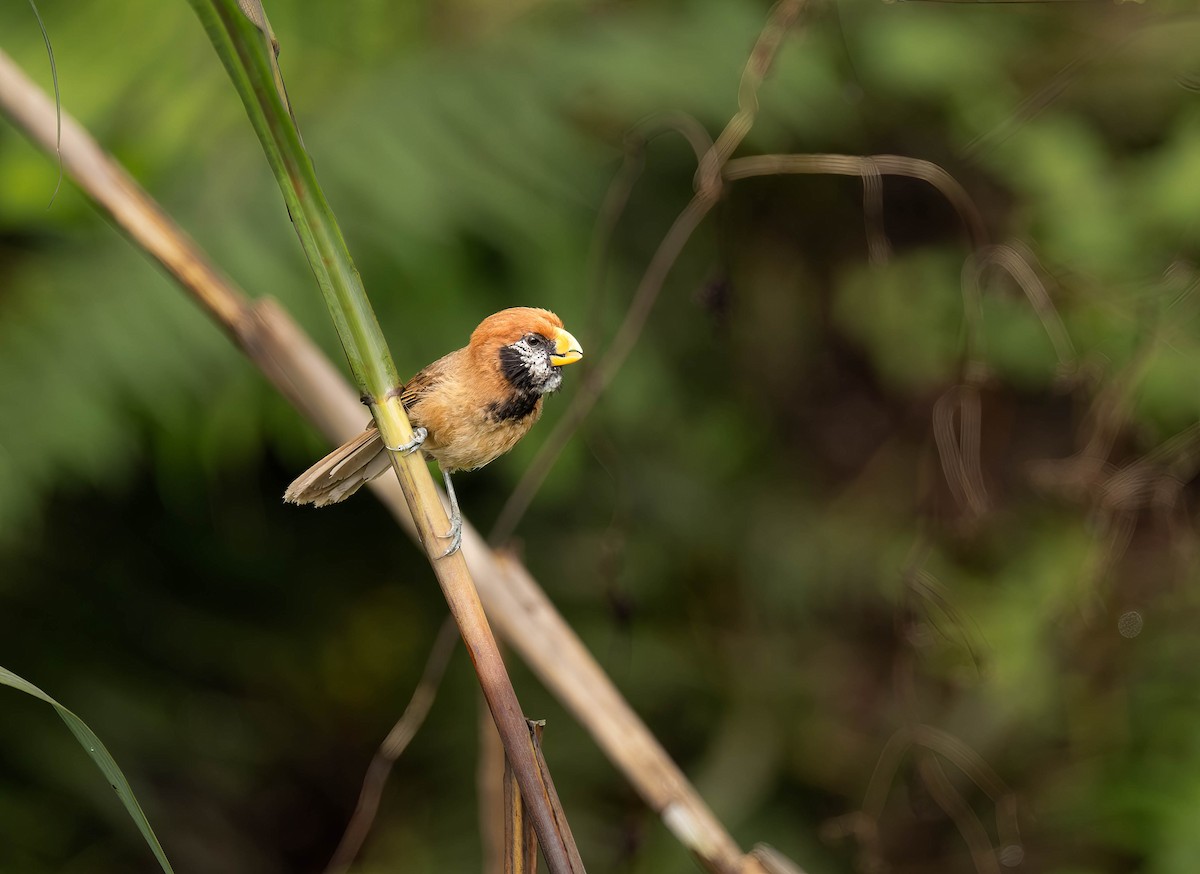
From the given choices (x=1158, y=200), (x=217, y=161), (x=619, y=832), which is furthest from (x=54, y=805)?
(x=1158, y=200)

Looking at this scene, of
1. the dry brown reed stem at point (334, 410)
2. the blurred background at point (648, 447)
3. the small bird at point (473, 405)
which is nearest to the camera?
the small bird at point (473, 405)

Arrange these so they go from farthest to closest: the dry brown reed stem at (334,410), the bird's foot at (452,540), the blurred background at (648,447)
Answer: the blurred background at (648,447)
the dry brown reed stem at (334,410)
the bird's foot at (452,540)

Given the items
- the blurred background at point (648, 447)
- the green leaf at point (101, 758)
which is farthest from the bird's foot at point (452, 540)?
the blurred background at point (648, 447)

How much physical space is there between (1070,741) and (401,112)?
2.19 metres

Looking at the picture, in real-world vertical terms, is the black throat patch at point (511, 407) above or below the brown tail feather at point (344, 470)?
below

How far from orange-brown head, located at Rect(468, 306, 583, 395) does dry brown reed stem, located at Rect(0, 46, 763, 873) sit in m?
0.40

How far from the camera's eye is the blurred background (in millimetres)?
2223

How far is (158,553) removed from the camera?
2.66 m

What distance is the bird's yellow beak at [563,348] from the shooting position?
821 mm

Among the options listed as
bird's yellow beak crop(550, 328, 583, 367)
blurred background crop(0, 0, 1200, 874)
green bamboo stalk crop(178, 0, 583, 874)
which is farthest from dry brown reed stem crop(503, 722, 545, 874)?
blurred background crop(0, 0, 1200, 874)

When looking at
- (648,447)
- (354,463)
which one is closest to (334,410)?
(354,463)

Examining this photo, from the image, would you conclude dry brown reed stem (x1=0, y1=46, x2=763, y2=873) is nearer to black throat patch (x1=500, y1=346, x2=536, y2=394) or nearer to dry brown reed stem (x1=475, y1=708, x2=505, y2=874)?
dry brown reed stem (x1=475, y1=708, x2=505, y2=874)

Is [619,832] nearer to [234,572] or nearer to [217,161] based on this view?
[234,572]

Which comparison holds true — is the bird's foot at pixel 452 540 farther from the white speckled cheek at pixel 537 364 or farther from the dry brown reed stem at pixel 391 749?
the dry brown reed stem at pixel 391 749
